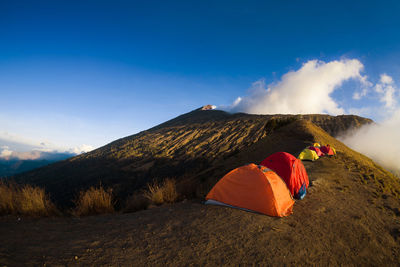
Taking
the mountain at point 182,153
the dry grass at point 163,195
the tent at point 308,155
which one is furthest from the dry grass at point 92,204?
the tent at point 308,155

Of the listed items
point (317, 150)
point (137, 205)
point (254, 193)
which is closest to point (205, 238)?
point (254, 193)

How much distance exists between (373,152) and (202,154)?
38.0 metres

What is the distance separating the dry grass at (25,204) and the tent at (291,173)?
766 cm

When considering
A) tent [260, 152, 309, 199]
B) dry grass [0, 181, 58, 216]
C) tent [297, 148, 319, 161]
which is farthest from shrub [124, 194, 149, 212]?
tent [297, 148, 319, 161]

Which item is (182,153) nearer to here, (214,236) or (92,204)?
(92,204)

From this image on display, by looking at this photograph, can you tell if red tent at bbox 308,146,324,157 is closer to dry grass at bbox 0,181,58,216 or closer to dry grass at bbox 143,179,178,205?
dry grass at bbox 143,179,178,205

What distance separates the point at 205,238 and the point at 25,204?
16.3ft

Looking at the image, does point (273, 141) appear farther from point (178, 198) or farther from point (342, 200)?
point (178, 198)

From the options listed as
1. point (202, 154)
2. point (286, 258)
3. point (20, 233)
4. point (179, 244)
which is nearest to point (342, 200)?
point (286, 258)

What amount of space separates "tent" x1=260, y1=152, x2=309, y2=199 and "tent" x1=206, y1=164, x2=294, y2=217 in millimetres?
1086

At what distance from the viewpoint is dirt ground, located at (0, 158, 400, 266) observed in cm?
311

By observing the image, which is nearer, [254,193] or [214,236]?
[214,236]

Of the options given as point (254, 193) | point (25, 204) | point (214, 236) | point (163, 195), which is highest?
point (25, 204)

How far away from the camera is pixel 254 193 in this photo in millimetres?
5344
